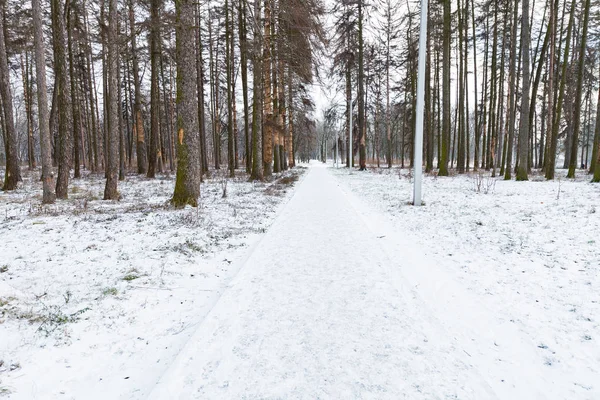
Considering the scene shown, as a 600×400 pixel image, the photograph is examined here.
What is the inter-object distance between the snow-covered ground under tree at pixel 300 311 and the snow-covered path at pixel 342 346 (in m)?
0.01

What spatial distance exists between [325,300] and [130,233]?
434cm

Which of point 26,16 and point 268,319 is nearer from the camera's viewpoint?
point 268,319

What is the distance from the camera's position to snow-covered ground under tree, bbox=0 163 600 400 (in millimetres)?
2168

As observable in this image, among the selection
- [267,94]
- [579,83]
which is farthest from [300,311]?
[579,83]

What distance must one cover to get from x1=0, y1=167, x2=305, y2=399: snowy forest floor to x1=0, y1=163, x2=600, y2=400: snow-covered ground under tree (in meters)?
0.02

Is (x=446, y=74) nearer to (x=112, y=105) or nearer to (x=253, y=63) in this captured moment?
(x=253, y=63)

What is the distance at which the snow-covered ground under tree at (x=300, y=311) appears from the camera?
2168 mm

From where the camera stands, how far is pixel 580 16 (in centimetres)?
1886

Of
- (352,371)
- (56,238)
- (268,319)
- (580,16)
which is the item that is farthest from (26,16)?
(580,16)

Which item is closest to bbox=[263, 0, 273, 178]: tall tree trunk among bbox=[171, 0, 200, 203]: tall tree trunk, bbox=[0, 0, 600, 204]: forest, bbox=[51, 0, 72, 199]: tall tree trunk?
bbox=[0, 0, 600, 204]: forest

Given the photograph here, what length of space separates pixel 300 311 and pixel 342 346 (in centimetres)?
69

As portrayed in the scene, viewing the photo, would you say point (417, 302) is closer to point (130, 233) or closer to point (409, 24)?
point (130, 233)

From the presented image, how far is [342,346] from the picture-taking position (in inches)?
100

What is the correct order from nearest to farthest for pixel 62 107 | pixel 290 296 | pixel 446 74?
pixel 290 296 < pixel 62 107 < pixel 446 74
